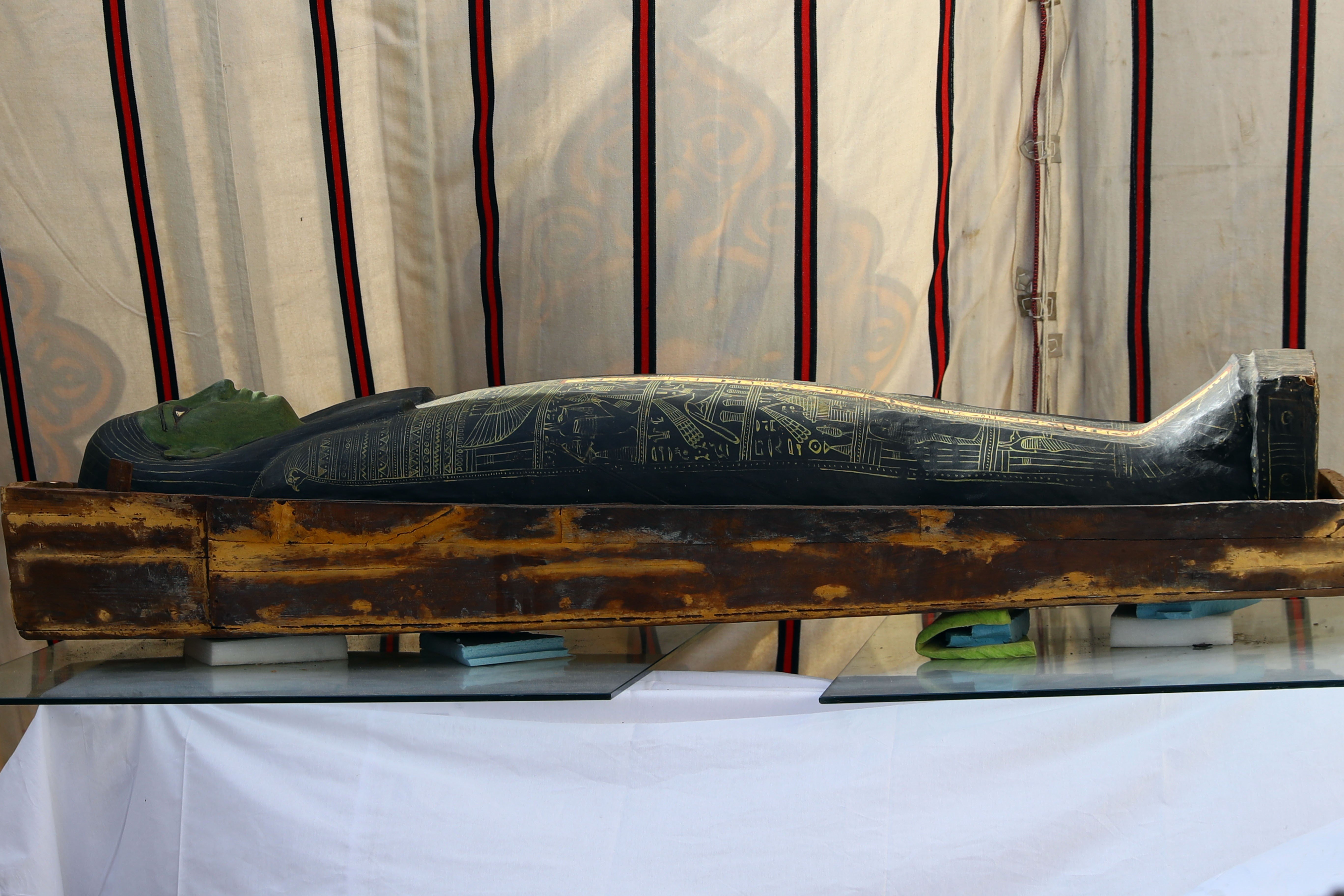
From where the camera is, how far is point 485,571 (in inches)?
55.0

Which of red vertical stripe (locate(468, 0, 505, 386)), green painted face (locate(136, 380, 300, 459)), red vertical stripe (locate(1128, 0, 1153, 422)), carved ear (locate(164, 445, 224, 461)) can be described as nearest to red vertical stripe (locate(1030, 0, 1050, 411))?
red vertical stripe (locate(1128, 0, 1153, 422))

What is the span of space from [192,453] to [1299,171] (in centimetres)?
208

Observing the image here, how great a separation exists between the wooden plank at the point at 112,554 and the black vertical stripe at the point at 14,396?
2.59 feet

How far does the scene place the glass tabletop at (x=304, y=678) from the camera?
1.30 metres

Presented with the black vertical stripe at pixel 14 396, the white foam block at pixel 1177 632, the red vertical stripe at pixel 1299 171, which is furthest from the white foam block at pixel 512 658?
the red vertical stripe at pixel 1299 171

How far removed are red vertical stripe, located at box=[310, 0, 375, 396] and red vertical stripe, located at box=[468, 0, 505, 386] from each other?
9.8 inches

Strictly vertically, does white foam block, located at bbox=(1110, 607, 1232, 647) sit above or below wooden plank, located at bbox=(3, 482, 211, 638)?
below

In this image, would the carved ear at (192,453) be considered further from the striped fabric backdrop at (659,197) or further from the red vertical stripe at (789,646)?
the red vertical stripe at (789,646)

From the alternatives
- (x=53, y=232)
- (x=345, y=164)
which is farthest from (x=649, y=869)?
(x=53, y=232)

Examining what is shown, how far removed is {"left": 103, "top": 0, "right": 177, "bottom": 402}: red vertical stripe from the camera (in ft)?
6.60

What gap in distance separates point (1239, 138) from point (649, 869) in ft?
5.98

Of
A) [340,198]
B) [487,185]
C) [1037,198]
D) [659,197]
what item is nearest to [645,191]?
[659,197]

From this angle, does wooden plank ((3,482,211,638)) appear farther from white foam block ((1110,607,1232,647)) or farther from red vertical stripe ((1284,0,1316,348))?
red vertical stripe ((1284,0,1316,348))

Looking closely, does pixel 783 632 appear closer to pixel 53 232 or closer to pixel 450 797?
pixel 450 797
